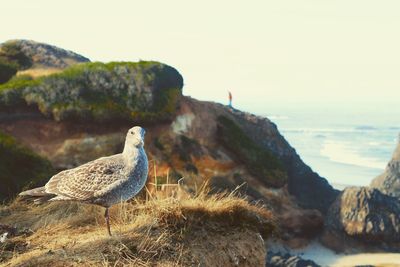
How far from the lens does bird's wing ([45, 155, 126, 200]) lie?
25.5 feet

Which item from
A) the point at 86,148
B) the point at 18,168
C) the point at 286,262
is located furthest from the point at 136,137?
the point at 86,148

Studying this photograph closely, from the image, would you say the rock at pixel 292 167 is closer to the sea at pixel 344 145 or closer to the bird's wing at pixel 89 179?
the sea at pixel 344 145

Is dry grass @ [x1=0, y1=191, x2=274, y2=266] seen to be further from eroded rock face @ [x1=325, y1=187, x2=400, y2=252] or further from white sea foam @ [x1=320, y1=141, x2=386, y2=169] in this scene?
white sea foam @ [x1=320, y1=141, x2=386, y2=169]

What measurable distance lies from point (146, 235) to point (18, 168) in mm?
9811

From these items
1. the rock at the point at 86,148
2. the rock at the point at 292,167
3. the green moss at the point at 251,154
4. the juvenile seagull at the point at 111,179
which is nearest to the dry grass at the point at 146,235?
the juvenile seagull at the point at 111,179

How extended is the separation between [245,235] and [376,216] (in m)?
19.2

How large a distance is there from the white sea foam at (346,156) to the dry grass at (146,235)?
5607 cm

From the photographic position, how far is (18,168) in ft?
55.3

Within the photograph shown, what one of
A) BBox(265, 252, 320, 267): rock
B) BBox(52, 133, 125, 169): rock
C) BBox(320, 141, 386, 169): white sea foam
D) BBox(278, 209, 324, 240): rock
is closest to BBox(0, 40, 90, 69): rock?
BBox(52, 133, 125, 169): rock

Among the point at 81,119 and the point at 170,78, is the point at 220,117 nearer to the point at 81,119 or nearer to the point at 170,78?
the point at 170,78

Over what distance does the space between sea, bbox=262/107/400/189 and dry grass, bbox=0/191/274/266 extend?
4099 centimetres

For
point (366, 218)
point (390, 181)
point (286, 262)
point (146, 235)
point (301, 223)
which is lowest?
point (286, 262)

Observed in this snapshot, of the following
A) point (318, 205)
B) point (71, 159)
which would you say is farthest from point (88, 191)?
point (318, 205)

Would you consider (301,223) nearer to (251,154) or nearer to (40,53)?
(251,154)
